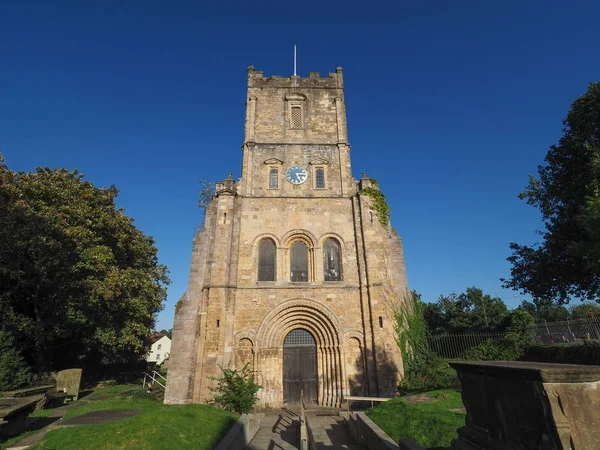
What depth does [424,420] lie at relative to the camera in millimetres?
8680

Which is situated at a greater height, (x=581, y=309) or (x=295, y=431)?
(x=581, y=309)

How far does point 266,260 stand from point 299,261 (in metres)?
1.80

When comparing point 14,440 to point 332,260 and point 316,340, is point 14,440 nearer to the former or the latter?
point 316,340

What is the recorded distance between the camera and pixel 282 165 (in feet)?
65.1

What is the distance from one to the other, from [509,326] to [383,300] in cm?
658

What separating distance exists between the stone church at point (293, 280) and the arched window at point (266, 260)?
55 millimetres

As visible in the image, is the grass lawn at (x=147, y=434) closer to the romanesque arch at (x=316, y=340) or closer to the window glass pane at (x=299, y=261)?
the romanesque arch at (x=316, y=340)

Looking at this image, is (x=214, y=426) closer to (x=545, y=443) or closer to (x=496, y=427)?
(x=496, y=427)

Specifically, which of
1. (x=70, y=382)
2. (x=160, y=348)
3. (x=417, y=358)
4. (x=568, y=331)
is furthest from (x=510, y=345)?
(x=160, y=348)

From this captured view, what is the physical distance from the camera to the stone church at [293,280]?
1541 cm

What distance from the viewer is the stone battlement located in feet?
72.7

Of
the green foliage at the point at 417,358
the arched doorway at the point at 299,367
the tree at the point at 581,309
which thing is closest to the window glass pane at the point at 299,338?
the arched doorway at the point at 299,367

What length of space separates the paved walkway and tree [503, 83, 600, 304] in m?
13.2

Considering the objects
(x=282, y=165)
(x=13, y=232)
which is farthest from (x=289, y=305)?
(x=13, y=232)
